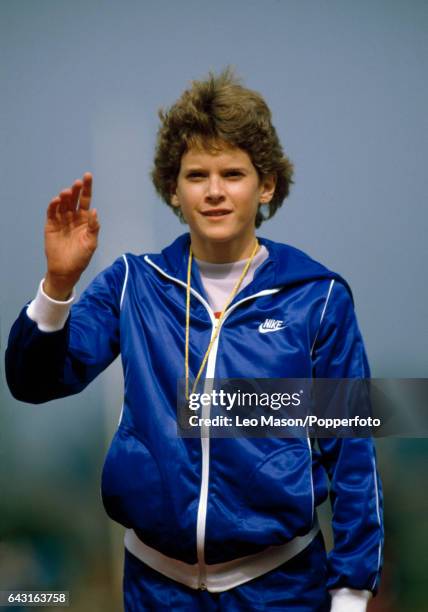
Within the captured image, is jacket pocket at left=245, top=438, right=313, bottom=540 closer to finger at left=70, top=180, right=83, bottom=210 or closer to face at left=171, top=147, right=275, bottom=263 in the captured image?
face at left=171, top=147, right=275, bottom=263

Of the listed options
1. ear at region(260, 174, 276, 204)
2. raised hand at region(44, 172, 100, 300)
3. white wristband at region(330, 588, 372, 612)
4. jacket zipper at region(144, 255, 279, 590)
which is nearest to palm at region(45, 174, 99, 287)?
raised hand at region(44, 172, 100, 300)

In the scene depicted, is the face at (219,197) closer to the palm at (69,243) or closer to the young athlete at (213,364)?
the young athlete at (213,364)

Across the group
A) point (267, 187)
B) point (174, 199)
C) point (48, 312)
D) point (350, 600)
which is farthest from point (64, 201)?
point (350, 600)

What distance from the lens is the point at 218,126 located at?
57.4 inches

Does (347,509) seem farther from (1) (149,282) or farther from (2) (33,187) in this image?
(2) (33,187)

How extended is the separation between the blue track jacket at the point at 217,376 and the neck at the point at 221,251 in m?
0.05

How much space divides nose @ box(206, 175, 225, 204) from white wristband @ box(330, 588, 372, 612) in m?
0.66

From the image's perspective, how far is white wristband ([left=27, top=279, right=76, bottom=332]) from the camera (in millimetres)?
1314

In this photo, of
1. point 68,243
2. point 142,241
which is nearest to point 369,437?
point 68,243

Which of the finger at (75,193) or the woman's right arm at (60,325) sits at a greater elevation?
the finger at (75,193)

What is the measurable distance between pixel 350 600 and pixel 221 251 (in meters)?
0.61

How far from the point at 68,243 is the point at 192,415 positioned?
0.34 metres

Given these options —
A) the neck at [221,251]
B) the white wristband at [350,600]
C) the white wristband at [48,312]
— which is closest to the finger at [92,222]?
the white wristband at [48,312]

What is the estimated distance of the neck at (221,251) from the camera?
4.91ft
